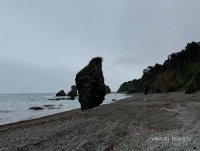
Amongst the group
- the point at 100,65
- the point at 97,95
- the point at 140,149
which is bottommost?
the point at 140,149

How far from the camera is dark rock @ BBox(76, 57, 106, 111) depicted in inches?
1984

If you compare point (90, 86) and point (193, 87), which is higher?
point (193, 87)

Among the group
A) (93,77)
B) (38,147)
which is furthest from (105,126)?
(93,77)

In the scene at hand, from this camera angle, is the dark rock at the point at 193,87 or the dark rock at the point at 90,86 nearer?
the dark rock at the point at 90,86

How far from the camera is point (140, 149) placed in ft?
53.3

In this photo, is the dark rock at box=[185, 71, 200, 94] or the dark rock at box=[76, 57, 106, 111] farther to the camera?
the dark rock at box=[185, 71, 200, 94]

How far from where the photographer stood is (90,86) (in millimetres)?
50125

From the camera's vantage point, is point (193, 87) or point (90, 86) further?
point (193, 87)

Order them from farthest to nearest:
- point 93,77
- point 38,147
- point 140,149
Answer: point 93,77 → point 38,147 → point 140,149

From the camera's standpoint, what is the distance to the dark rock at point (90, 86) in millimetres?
50406

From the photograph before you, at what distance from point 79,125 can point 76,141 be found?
649 centimetres

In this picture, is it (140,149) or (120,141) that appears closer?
(140,149)

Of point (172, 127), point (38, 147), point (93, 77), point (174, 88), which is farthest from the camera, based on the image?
point (174, 88)

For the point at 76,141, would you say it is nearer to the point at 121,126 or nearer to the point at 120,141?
the point at 120,141
